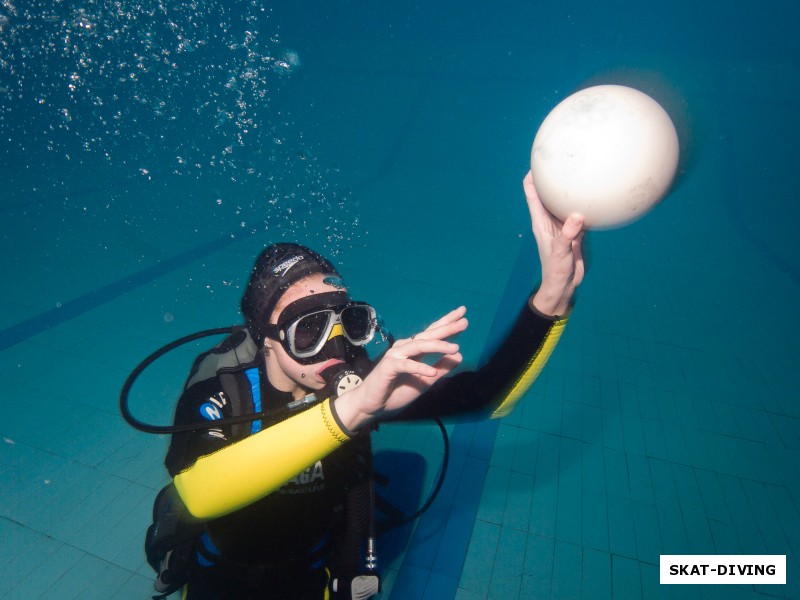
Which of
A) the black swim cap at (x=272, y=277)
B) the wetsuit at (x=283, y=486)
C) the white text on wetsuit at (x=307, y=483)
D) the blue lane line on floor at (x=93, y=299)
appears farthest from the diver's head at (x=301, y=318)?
the blue lane line on floor at (x=93, y=299)

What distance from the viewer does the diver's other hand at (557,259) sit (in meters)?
1.35

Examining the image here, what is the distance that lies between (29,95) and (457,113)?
831 inches

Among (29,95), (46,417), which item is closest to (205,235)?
(46,417)

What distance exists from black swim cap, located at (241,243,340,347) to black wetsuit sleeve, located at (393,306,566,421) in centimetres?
64

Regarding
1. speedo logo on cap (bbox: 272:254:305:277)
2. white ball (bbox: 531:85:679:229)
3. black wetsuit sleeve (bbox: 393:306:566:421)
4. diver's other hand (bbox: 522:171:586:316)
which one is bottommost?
black wetsuit sleeve (bbox: 393:306:566:421)

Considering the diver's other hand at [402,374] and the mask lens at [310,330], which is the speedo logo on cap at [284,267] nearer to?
the mask lens at [310,330]

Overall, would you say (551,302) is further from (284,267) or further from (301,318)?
(284,267)

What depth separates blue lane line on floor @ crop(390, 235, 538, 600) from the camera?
2.71 metres

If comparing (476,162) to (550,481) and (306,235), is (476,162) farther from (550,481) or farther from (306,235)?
(550,481)

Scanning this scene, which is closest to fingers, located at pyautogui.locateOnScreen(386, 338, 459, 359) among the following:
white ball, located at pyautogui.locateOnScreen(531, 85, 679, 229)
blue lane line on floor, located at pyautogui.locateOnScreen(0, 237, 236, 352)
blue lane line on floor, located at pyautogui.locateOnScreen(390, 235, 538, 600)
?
white ball, located at pyautogui.locateOnScreen(531, 85, 679, 229)

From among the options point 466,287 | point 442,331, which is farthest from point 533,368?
point 466,287

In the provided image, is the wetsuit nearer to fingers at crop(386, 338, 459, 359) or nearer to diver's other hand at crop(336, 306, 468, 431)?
diver's other hand at crop(336, 306, 468, 431)

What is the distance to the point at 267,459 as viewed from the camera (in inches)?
47.1

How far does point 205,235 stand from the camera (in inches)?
308
